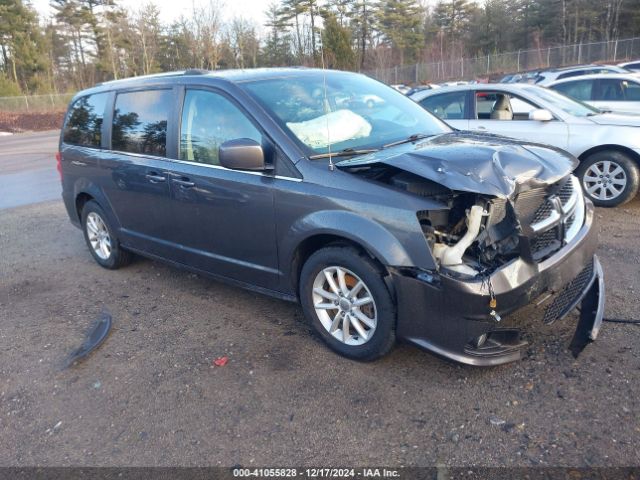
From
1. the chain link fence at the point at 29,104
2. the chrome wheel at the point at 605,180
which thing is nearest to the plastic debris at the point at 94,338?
the chrome wheel at the point at 605,180

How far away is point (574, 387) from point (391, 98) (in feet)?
8.91

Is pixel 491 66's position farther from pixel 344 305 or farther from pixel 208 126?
pixel 344 305

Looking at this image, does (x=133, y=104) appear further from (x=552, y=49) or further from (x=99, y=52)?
(x=99, y=52)

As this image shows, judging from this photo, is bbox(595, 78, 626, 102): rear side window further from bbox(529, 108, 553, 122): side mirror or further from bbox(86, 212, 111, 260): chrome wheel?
bbox(86, 212, 111, 260): chrome wheel

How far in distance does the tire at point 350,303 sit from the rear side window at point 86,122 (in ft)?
9.91

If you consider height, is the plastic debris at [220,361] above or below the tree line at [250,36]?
below

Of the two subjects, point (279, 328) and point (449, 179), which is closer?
point (449, 179)

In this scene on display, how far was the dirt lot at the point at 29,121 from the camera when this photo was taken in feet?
110

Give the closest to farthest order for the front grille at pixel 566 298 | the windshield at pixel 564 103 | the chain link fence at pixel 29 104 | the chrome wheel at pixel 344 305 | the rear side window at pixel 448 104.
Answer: the front grille at pixel 566 298 → the chrome wheel at pixel 344 305 → the windshield at pixel 564 103 → the rear side window at pixel 448 104 → the chain link fence at pixel 29 104

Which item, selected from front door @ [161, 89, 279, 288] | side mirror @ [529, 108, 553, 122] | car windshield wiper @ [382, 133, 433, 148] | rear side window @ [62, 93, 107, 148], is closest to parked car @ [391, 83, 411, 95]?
car windshield wiper @ [382, 133, 433, 148]

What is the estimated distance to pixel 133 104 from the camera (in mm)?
4871

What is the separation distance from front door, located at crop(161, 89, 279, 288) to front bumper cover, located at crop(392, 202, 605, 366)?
1.14 meters

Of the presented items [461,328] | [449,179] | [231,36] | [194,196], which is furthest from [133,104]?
[231,36]

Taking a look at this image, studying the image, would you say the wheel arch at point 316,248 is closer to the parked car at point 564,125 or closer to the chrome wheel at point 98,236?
the chrome wheel at point 98,236
